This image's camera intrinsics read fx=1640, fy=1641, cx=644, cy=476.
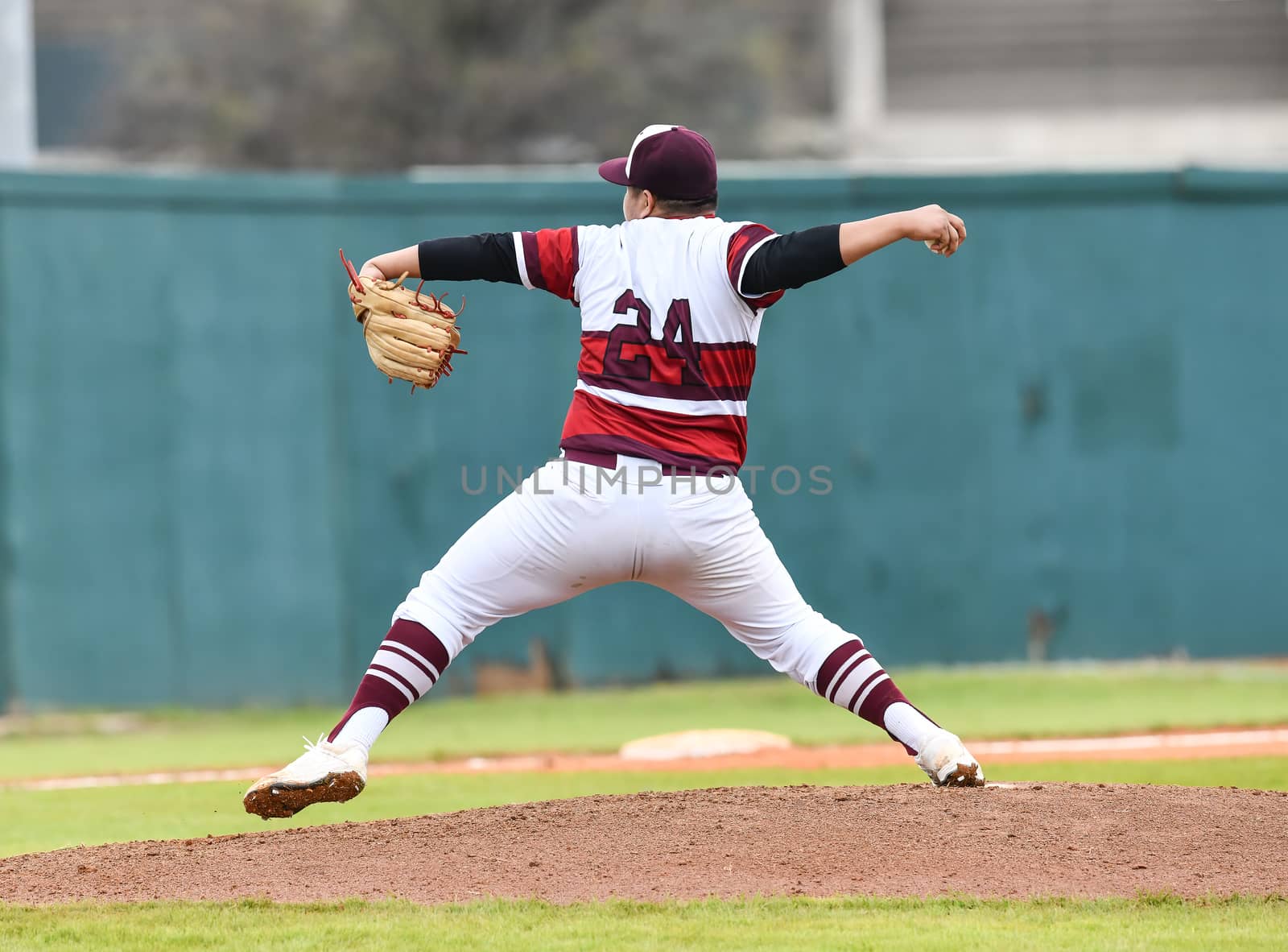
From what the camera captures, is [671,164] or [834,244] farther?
[671,164]

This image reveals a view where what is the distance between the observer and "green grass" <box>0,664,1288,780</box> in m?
7.59

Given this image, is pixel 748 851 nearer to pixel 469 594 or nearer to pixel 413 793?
pixel 469 594

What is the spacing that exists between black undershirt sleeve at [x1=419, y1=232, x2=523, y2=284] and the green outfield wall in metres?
4.74

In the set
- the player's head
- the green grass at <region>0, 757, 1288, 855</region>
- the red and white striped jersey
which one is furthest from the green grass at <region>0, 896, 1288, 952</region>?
the player's head

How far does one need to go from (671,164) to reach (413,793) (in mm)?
2700

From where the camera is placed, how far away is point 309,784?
4.05 m

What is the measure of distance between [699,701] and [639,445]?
5030 millimetres

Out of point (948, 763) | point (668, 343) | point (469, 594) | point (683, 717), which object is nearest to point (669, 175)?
point (668, 343)

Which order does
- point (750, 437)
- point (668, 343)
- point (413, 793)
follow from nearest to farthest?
point (668, 343), point (413, 793), point (750, 437)

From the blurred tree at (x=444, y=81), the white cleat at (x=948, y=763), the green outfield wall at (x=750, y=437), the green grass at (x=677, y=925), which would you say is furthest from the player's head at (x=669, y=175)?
the blurred tree at (x=444, y=81)

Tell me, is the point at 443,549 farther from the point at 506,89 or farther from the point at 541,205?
the point at 506,89

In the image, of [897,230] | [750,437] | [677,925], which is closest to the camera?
[677,925]

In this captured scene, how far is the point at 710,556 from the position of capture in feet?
13.7

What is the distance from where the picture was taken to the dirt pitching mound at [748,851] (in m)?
3.80
